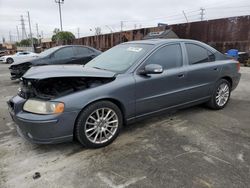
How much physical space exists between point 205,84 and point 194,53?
2.01 ft

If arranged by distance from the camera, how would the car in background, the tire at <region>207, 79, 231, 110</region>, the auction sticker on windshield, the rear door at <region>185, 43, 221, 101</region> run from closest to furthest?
the auction sticker on windshield
the rear door at <region>185, 43, 221, 101</region>
the tire at <region>207, 79, 231, 110</region>
the car in background

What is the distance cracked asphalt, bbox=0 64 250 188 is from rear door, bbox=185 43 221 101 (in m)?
0.57

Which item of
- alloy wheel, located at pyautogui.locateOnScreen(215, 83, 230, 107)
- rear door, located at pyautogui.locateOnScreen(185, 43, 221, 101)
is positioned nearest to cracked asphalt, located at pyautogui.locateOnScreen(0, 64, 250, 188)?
rear door, located at pyautogui.locateOnScreen(185, 43, 221, 101)

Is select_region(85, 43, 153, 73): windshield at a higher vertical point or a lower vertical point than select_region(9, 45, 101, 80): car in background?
higher

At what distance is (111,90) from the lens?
3.13m

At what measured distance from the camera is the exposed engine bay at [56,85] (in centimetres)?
301

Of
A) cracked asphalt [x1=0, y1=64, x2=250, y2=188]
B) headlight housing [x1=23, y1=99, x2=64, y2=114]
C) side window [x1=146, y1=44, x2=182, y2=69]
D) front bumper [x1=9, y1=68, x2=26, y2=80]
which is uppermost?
side window [x1=146, y1=44, x2=182, y2=69]

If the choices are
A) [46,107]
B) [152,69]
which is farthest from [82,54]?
[46,107]

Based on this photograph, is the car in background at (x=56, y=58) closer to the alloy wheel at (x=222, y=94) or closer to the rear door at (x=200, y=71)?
the rear door at (x=200, y=71)

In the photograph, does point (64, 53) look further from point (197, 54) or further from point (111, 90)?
point (111, 90)

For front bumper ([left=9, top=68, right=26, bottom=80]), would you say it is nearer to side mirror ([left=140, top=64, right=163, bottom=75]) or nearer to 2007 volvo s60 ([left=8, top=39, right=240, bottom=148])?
2007 volvo s60 ([left=8, top=39, right=240, bottom=148])

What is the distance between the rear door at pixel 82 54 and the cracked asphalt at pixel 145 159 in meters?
4.93

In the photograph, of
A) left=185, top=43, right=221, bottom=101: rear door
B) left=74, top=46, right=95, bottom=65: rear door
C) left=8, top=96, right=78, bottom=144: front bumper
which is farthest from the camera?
left=74, top=46, right=95, bottom=65: rear door

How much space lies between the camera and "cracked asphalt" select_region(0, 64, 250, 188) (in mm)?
2445
